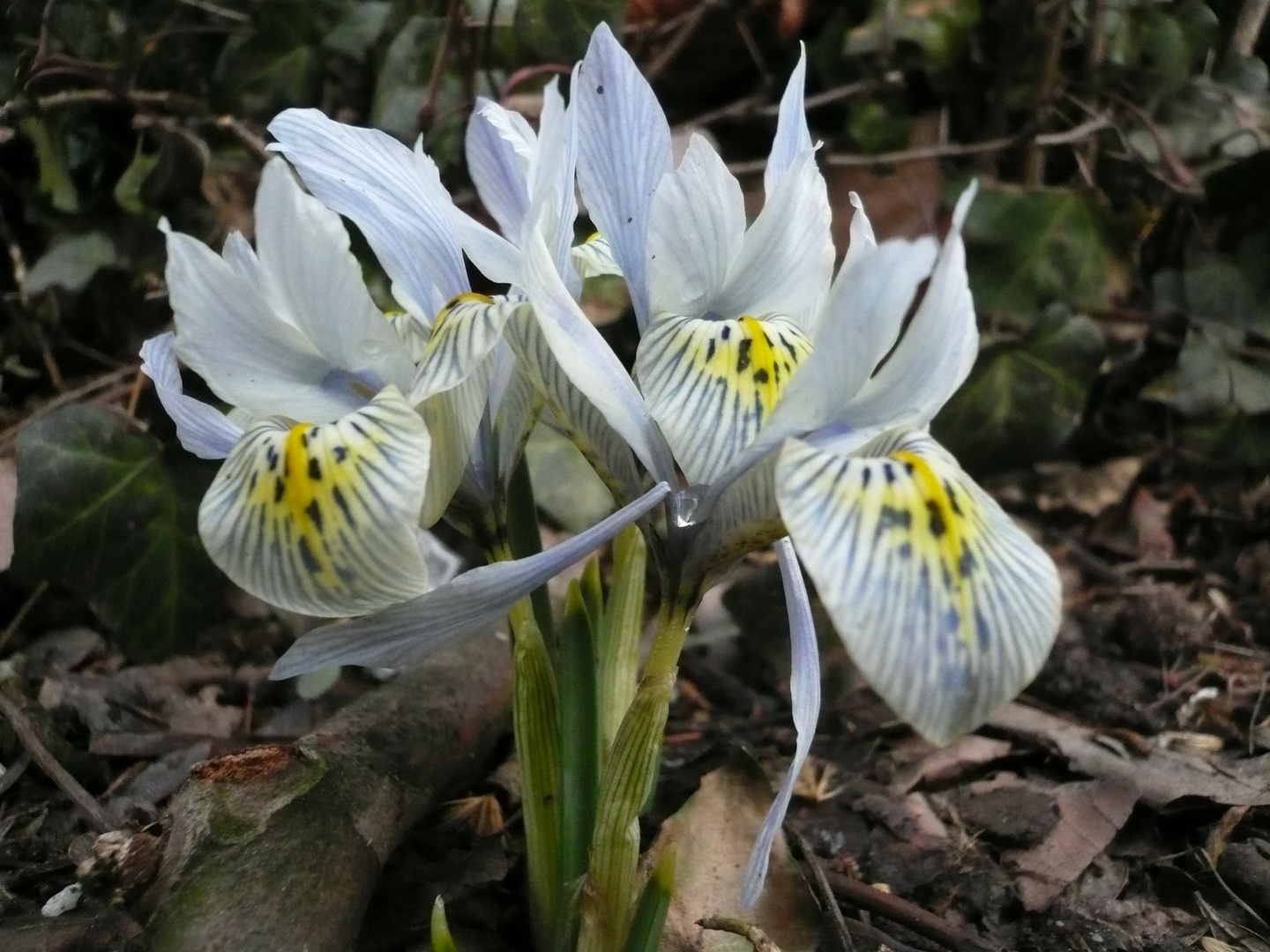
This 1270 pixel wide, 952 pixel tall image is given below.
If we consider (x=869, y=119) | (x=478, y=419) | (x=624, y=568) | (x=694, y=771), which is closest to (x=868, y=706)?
(x=694, y=771)

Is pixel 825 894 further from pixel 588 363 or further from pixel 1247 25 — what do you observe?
pixel 1247 25

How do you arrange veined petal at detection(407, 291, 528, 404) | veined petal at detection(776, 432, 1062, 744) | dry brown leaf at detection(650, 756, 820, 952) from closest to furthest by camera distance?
veined petal at detection(776, 432, 1062, 744), veined petal at detection(407, 291, 528, 404), dry brown leaf at detection(650, 756, 820, 952)

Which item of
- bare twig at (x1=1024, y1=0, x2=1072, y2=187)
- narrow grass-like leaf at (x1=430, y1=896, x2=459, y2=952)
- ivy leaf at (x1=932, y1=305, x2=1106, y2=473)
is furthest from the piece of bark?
bare twig at (x1=1024, y1=0, x2=1072, y2=187)

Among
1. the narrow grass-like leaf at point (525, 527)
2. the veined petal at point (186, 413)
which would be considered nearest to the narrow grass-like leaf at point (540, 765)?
the narrow grass-like leaf at point (525, 527)

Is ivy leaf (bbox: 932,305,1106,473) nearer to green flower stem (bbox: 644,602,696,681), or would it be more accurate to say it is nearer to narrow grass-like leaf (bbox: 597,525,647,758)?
narrow grass-like leaf (bbox: 597,525,647,758)

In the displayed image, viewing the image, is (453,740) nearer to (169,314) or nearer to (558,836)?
(558,836)

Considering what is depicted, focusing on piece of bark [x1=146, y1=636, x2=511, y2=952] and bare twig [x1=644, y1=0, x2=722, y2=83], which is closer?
piece of bark [x1=146, y1=636, x2=511, y2=952]

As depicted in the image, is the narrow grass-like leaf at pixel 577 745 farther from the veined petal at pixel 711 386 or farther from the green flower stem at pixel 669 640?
the veined petal at pixel 711 386
